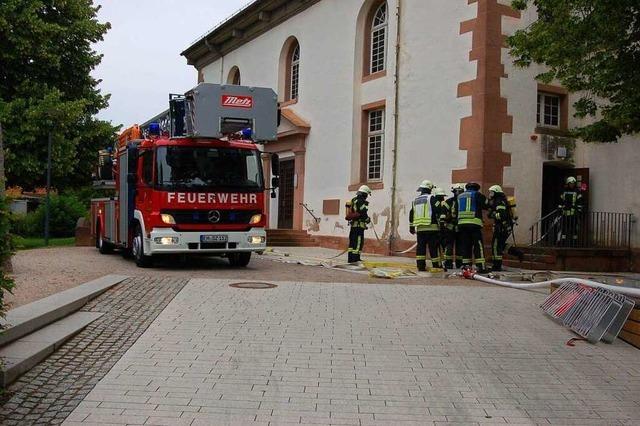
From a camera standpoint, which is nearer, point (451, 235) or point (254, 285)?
point (254, 285)

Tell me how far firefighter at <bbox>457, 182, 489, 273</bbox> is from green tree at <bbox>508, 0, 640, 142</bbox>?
2.94 metres

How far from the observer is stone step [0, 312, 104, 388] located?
506 centimetres

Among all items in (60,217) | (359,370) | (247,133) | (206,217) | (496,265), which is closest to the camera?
(359,370)

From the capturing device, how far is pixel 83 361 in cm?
574

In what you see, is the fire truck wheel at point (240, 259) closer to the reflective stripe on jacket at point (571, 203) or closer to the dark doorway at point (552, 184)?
the reflective stripe on jacket at point (571, 203)

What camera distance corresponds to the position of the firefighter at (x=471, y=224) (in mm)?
12758

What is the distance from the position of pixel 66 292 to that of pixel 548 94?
13139 millimetres

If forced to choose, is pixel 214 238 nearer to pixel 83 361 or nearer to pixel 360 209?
pixel 360 209

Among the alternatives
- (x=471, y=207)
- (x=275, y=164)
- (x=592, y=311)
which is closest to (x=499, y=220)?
(x=471, y=207)

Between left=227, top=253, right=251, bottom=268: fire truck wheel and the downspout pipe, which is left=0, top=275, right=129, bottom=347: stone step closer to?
left=227, top=253, right=251, bottom=268: fire truck wheel

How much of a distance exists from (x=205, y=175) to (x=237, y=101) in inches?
60.6

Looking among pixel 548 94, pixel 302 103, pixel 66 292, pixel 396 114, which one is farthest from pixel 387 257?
pixel 66 292

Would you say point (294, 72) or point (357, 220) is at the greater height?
point (294, 72)

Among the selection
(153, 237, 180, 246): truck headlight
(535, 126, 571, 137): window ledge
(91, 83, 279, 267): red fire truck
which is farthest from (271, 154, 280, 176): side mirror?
(535, 126, 571, 137): window ledge
